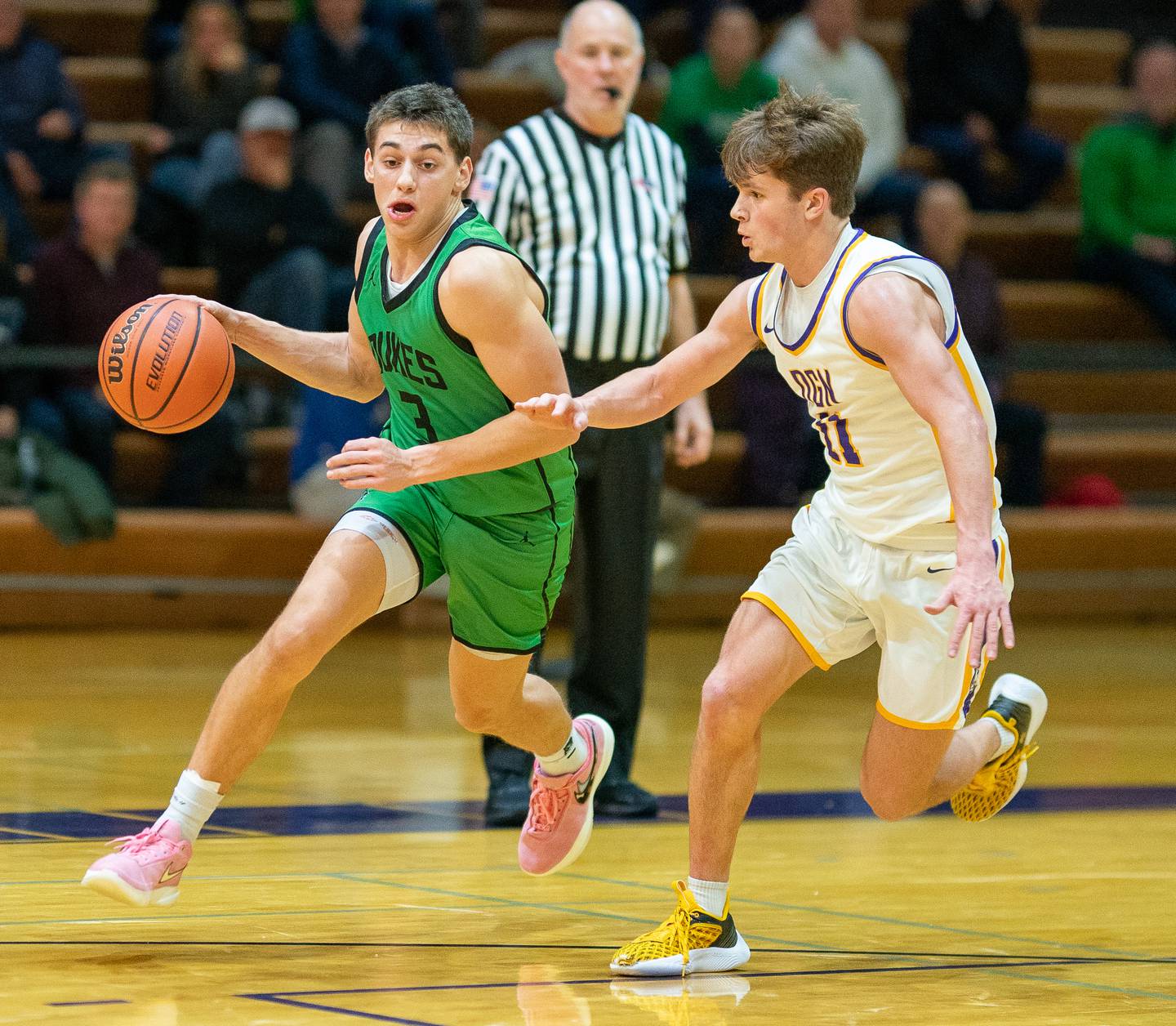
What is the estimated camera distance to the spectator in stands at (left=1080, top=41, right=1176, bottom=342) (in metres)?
12.8

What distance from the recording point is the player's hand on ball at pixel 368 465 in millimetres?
3936

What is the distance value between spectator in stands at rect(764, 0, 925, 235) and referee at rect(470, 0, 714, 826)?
6632 mm

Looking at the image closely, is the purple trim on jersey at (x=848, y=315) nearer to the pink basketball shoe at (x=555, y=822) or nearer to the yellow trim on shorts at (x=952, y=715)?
the yellow trim on shorts at (x=952, y=715)

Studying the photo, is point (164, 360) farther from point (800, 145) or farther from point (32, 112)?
point (32, 112)

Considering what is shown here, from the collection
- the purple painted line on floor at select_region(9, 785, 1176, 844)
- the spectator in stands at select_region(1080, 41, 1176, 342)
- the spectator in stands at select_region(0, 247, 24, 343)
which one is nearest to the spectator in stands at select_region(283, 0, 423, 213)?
the spectator in stands at select_region(0, 247, 24, 343)

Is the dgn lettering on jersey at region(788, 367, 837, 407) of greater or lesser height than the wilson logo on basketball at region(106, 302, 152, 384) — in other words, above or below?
above

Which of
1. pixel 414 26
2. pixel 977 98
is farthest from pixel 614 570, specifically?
pixel 977 98

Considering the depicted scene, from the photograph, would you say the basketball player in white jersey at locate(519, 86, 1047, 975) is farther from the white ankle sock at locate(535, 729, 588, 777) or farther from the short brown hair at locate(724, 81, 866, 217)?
the white ankle sock at locate(535, 729, 588, 777)

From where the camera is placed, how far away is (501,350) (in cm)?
432

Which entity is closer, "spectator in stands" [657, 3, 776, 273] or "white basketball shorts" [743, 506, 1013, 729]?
"white basketball shorts" [743, 506, 1013, 729]

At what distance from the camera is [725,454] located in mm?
11328

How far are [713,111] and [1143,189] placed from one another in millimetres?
2736

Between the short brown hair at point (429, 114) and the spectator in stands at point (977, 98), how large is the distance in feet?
30.7

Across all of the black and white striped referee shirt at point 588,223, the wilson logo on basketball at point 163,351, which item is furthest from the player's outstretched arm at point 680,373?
the black and white striped referee shirt at point 588,223
